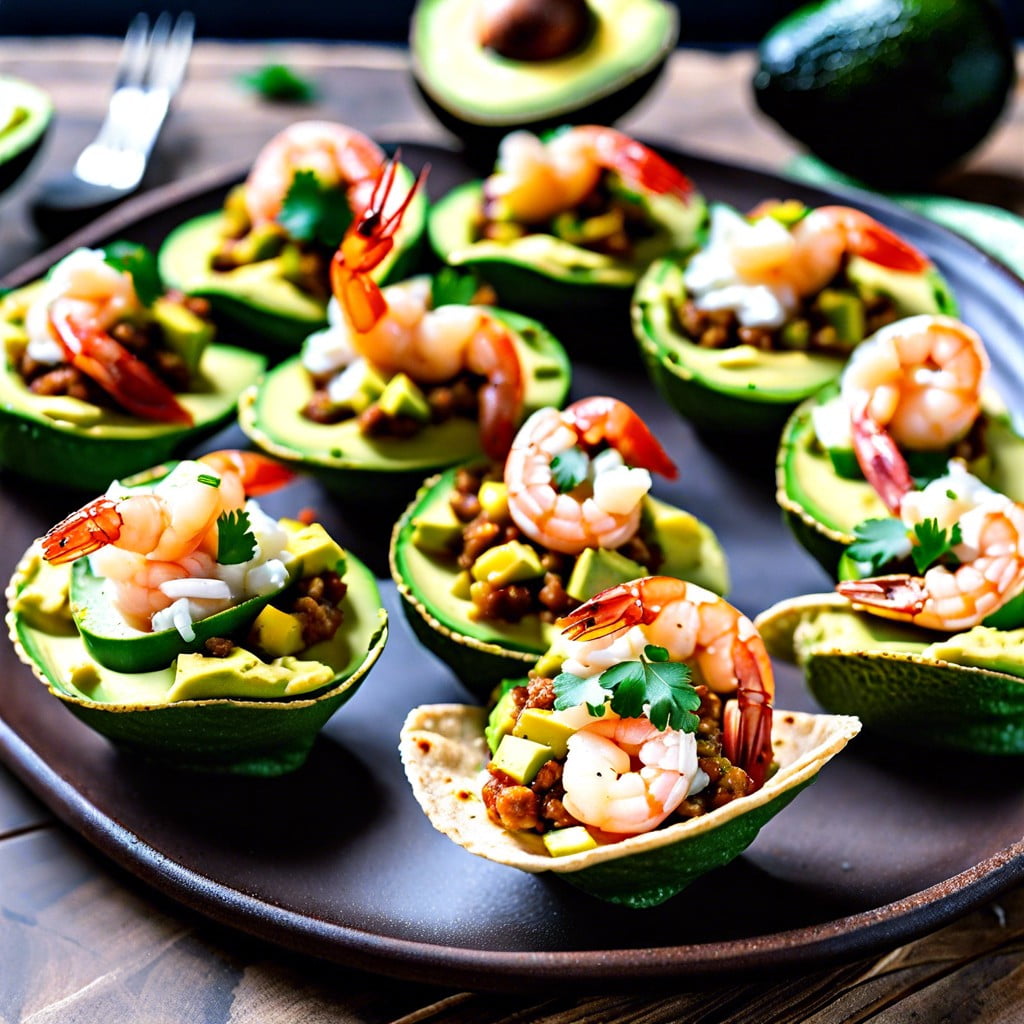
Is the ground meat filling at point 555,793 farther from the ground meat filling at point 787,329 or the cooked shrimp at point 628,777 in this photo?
the ground meat filling at point 787,329

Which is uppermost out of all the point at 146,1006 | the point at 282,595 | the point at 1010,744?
the point at 282,595

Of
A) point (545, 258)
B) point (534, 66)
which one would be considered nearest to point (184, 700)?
point (545, 258)

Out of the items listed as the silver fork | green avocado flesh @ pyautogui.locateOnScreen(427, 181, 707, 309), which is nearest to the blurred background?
the silver fork

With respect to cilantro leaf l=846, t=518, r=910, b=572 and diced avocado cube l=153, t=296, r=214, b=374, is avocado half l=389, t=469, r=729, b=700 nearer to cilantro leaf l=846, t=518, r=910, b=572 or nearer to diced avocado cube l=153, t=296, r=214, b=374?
cilantro leaf l=846, t=518, r=910, b=572

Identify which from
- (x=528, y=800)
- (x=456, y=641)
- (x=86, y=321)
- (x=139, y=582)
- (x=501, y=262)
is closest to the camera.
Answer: (x=528, y=800)

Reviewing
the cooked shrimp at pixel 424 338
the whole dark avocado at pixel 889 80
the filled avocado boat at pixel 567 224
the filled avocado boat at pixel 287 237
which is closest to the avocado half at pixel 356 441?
the cooked shrimp at pixel 424 338

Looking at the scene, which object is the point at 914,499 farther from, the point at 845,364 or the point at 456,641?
the point at 456,641

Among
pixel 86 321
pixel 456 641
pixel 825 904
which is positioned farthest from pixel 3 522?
pixel 825 904
